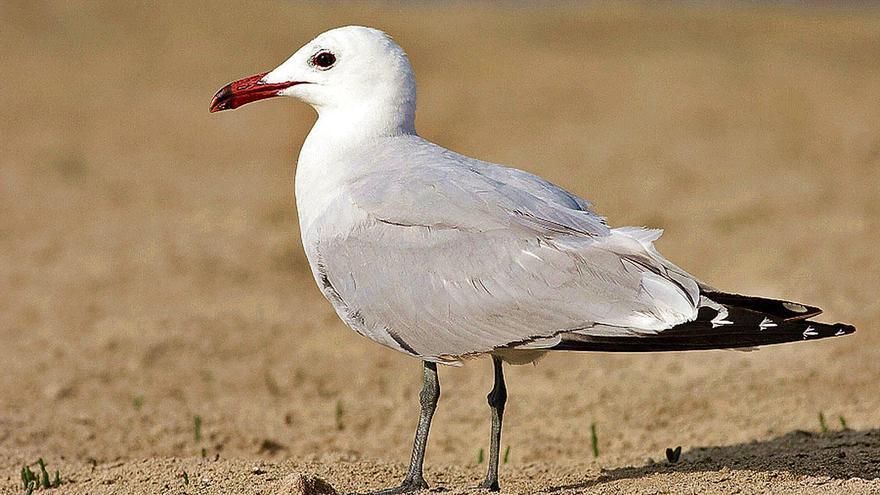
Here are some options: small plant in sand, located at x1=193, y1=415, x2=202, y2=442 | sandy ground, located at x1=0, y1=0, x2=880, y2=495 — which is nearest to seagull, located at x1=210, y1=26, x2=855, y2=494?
sandy ground, located at x1=0, y1=0, x2=880, y2=495

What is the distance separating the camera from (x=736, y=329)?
371cm

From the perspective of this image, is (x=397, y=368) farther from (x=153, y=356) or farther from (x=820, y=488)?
(x=820, y=488)

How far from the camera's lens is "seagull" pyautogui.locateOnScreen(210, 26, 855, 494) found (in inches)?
149

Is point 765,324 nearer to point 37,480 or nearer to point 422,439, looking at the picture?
point 422,439

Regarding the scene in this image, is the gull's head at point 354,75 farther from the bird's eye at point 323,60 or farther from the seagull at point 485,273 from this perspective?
the seagull at point 485,273

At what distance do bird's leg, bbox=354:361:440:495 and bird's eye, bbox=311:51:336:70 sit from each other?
46.9 inches

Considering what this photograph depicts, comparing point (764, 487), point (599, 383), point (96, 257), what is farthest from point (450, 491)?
point (96, 257)

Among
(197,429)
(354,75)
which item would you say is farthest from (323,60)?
(197,429)

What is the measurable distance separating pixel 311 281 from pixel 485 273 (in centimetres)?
461

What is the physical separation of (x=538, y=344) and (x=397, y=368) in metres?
3.13

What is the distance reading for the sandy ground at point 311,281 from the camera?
536cm

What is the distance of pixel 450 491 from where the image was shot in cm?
409

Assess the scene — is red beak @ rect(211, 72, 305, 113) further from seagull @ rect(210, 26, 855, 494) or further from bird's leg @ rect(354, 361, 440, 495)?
bird's leg @ rect(354, 361, 440, 495)

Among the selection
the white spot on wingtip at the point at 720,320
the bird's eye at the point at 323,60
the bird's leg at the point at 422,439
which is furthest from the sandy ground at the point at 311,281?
the bird's eye at the point at 323,60
